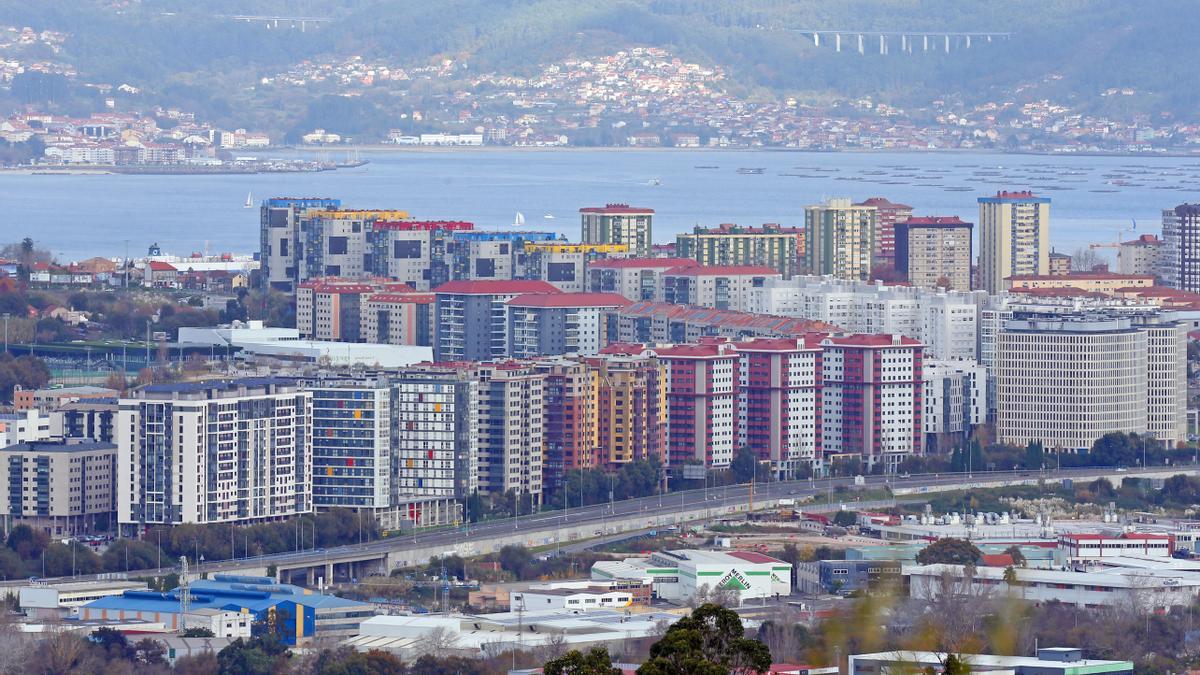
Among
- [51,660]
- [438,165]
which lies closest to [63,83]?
[438,165]

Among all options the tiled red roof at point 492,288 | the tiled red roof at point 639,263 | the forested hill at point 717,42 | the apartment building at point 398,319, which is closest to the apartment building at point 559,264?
the tiled red roof at point 639,263

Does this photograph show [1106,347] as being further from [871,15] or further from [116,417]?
[871,15]

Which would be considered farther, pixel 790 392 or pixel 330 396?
pixel 790 392

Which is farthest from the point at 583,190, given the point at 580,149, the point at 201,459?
the point at 201,459

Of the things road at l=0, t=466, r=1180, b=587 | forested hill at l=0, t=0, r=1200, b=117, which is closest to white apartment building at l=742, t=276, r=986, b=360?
road at l=0, t=466, r=1180, b=587

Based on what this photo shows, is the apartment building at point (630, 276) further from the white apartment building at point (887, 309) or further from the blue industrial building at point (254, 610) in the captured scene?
the blue industrial building at point (254, 610)

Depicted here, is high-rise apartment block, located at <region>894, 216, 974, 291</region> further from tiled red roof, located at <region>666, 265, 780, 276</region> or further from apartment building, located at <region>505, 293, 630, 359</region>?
apartment building, located at <region>505, 293, 630, 359</region>

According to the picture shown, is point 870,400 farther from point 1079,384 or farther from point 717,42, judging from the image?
point 717,42
